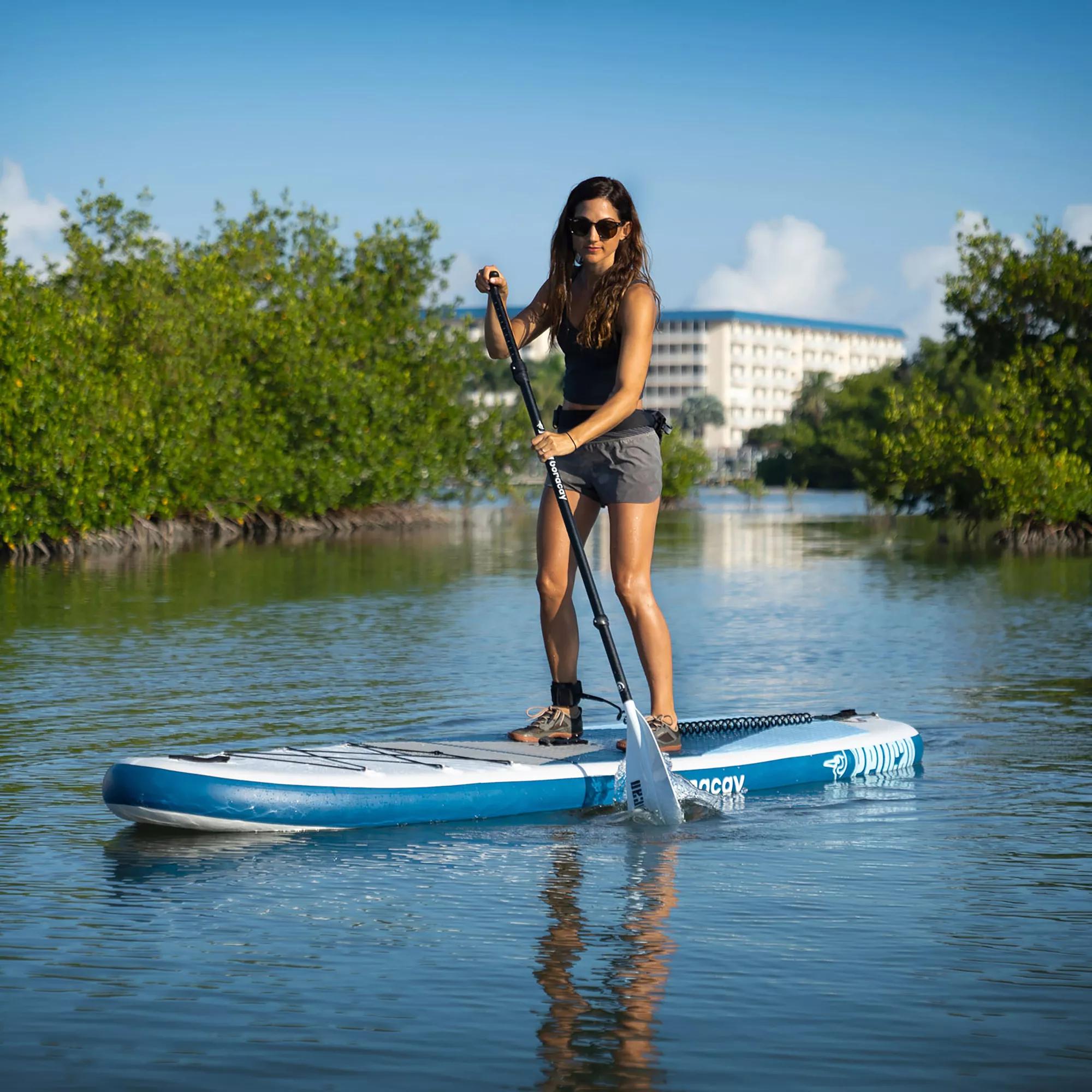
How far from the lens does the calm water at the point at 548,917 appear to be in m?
3.78

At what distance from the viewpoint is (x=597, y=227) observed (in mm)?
6906

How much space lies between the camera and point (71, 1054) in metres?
3.76

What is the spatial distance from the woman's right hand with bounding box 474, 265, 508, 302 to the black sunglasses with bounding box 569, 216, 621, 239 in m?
0.44

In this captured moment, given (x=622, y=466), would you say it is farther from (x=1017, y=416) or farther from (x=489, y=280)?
(x=1017, y=416)

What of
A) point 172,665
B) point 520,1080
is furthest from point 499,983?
point 172,665

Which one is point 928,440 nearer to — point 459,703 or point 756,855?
point 459,703

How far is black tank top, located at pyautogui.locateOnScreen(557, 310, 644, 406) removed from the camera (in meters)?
6.95

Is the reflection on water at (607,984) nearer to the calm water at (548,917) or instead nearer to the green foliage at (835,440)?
the calm water at (548,917)

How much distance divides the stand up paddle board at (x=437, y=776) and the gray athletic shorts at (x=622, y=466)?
106 centimetres

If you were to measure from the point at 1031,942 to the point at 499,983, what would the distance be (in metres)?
1.53

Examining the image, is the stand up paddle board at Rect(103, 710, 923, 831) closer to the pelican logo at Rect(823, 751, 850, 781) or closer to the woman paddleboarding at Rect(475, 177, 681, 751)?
the pelican logo at Rect(823, 751, 850, 781)

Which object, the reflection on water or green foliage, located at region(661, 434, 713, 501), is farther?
green foliage, located at region(661, 434, 713, 501)

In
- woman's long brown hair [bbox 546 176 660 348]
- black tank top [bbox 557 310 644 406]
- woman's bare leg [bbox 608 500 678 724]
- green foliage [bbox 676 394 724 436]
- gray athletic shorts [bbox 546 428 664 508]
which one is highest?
green foliage [bbox 676 394 724 436]

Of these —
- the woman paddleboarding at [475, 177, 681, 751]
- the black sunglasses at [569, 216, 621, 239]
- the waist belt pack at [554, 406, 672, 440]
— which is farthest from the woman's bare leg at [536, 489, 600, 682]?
the black sunglasses at [569, 216, 621, 239]
